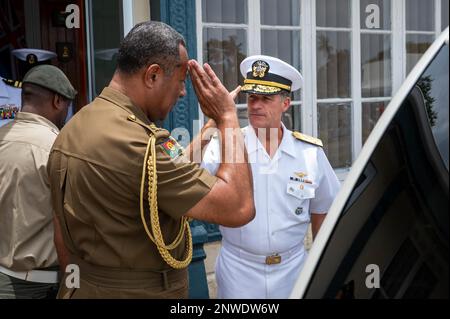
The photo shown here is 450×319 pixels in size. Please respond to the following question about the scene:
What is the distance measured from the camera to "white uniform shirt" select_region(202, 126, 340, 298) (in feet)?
8.14

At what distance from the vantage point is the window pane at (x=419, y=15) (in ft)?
17.7

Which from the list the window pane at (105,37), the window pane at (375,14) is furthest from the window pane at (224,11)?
the window pane at (375,14)

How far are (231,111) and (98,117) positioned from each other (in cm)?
44

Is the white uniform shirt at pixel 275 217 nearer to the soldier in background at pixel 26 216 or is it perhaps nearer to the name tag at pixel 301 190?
the name tag at pixel 301 190

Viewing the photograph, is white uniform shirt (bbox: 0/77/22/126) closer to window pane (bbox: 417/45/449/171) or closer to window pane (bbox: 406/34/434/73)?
window pane (bbox: 417/45/449/171)

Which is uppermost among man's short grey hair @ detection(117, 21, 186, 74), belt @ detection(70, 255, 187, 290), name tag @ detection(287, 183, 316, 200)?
man's short grey hair @ detection(117, 21, 186, 74)

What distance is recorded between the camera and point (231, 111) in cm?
185

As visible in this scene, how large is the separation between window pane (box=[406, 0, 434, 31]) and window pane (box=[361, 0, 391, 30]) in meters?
0.29

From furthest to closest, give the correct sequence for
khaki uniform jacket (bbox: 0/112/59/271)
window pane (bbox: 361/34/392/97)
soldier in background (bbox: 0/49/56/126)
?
window pane (bbox: 361/34/392/97) → soldier in background (bbox: 0/49/56/126) → khaki uniform jacket (bbox: 0/112/59/271)

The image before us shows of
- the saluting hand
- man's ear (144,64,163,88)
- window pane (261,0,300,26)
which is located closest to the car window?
the saluting hand

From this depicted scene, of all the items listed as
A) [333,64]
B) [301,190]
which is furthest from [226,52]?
[301,190]

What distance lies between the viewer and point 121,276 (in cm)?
181

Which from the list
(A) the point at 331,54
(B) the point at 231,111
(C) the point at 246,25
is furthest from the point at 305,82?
(B) the point at 231,111

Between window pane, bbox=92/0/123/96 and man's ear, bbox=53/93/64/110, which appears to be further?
window pane, bbox=92/0/123/96
